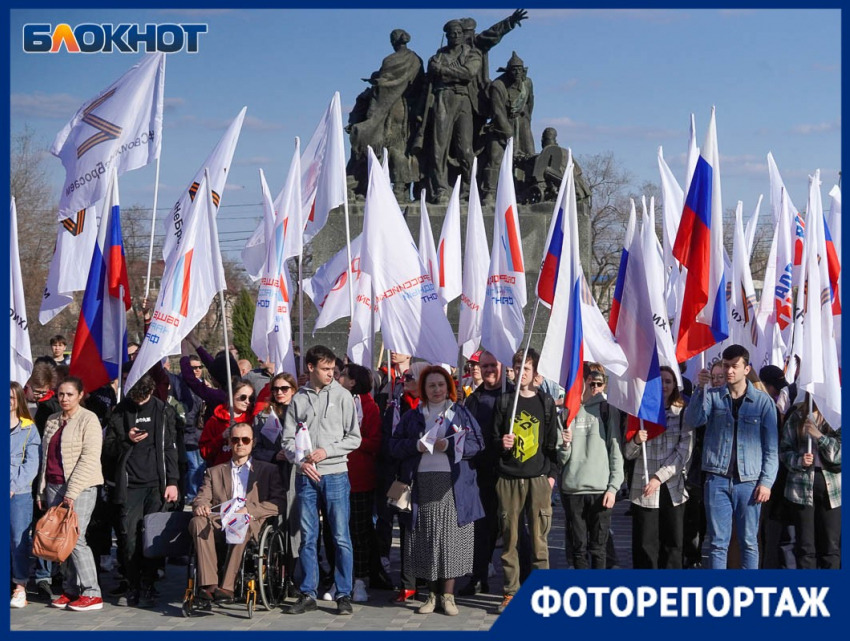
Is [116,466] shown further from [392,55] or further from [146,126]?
[392,55]

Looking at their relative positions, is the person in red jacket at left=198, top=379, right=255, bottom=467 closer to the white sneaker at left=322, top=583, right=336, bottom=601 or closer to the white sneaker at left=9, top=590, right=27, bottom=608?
the white sneaker at left=322, top=583, right=336, bottom=601

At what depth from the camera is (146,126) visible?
12.1 meters

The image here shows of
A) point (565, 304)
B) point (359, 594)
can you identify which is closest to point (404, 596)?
point (359, 594)

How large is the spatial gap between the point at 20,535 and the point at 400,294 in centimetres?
383

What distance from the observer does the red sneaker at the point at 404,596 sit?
31.9ft

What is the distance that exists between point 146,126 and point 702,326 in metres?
5.11

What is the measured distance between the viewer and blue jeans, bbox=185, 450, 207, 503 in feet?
42.1

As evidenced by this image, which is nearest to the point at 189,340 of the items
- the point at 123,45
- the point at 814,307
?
the point at 123,45

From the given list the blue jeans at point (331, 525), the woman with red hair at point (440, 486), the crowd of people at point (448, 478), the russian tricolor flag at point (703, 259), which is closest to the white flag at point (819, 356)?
the crowd of people at point (448, 478)

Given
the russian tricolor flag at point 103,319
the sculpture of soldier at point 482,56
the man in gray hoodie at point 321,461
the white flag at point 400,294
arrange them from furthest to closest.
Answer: the sculpture of soldier at point 482,56 < the white flag at point 400,294 < the russian tricolor flag at point 103,319 < the man in gray hoodie at point 321,461

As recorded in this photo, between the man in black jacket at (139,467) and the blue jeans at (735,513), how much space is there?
3738 mm

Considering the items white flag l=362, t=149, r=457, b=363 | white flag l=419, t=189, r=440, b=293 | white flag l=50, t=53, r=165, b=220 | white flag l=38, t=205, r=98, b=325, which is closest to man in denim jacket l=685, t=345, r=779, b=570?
white flag l=362, t=149, r=457, b=363

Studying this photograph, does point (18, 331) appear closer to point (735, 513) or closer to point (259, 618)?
point (259, 618)

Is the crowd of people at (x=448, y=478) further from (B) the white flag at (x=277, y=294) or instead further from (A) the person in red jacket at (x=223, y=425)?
(B) the white flag at (x=277, y=294)
